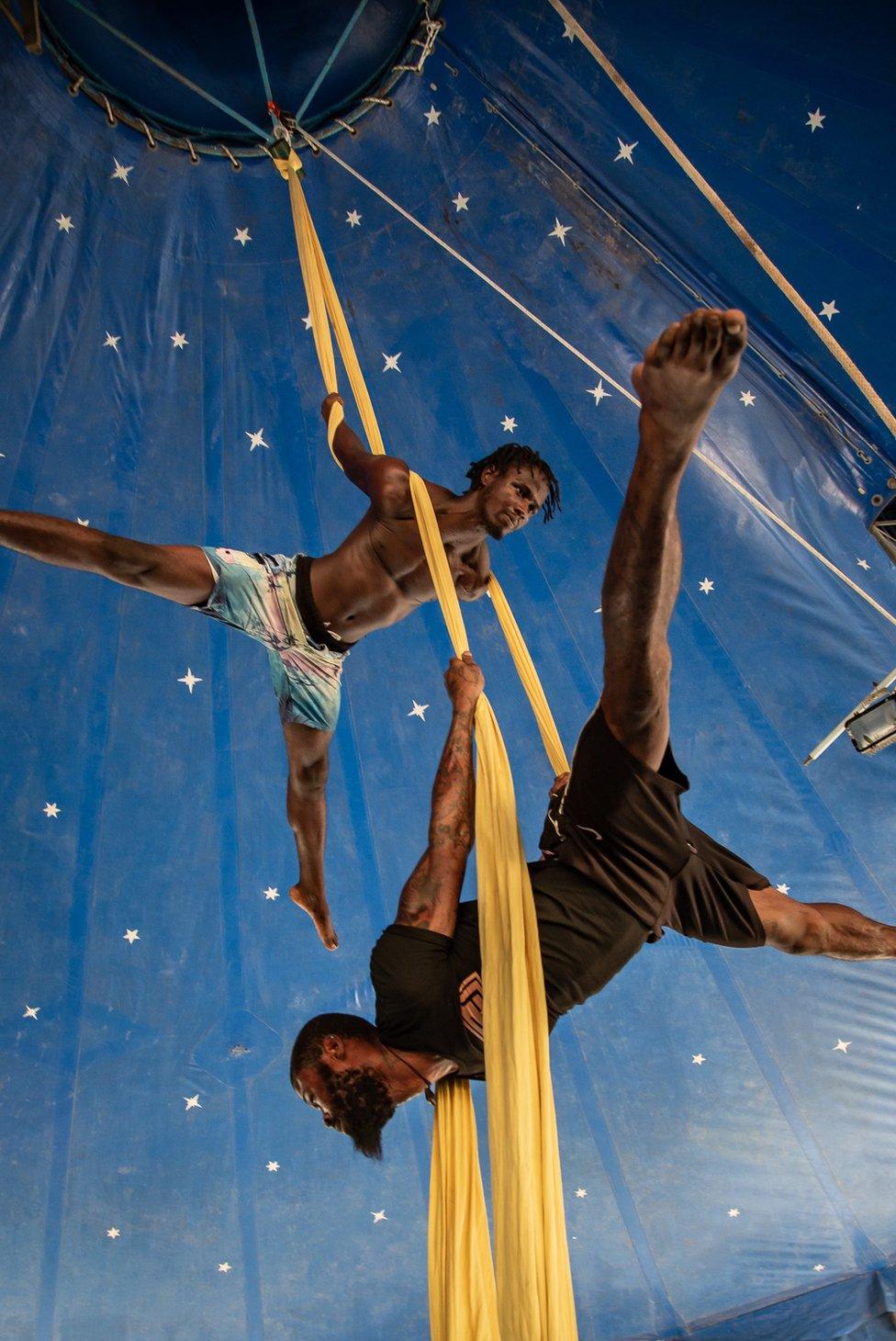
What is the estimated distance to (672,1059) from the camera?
511 cm

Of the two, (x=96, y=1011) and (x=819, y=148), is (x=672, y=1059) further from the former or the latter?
(x=819, y=148)

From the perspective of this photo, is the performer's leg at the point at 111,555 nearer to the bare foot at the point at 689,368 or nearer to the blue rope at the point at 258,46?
the bare foot at the point at 689,368

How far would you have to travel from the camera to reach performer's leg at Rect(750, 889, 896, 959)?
9.37 ft

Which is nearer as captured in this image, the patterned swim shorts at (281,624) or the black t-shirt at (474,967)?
the black t-shirt at (474,967)

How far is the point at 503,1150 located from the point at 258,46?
145 inches

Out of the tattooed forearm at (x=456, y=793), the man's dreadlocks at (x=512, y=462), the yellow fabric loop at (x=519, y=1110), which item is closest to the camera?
the yellow fabric loop at (x=519, y=1110)

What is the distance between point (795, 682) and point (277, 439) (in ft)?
7.70

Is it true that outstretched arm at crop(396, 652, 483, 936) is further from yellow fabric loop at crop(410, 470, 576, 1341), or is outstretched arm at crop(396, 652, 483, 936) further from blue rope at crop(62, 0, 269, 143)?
blue rope at crop(62, 0, 269, 143)

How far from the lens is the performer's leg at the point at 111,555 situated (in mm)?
2910

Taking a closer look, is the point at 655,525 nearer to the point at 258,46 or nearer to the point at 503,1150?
the point at 503,1150

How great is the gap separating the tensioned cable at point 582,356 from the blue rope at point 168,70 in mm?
243

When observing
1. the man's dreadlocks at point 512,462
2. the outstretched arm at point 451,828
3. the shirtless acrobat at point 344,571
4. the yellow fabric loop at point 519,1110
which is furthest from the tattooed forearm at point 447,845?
the man's dreadlocks at point 512,462

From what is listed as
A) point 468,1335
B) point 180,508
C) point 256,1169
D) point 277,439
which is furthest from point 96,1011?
point 468,1335

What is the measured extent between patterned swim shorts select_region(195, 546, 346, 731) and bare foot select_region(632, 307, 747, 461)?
64.5 inches
